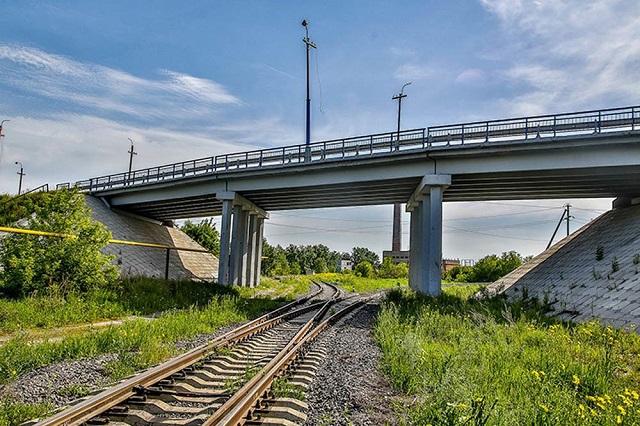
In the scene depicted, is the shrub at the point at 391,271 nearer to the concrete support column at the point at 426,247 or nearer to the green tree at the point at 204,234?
the green tree at the point at 204,234

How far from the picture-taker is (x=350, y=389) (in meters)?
6.71

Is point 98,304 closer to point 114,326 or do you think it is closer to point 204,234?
point 114,326

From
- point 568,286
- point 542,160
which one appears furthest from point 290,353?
point 542,160

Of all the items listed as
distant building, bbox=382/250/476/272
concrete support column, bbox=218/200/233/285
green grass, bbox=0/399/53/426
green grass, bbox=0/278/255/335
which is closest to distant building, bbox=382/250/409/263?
distant building, bbox=382/250/476/272

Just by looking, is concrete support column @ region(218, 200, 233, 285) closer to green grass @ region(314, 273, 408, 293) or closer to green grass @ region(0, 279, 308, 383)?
green grass @ region(0, 279, 308, 383)

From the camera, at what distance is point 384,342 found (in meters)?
10.5

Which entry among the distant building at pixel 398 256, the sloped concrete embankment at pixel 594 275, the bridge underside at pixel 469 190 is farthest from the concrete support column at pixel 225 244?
the distant building at pixel 398 256

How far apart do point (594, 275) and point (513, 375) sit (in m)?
14.7

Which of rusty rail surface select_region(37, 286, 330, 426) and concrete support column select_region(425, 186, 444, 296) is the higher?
concrete support column select_region(425, 186, 444, 296)

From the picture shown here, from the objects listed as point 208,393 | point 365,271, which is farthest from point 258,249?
point 365,271

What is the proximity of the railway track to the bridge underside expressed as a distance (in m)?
18.2

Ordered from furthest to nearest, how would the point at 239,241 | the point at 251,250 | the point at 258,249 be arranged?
the point at 258,249
the point at 251,250
the point at 239,241

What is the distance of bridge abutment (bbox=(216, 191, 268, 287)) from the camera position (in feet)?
99.1

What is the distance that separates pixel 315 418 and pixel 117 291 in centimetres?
1503
